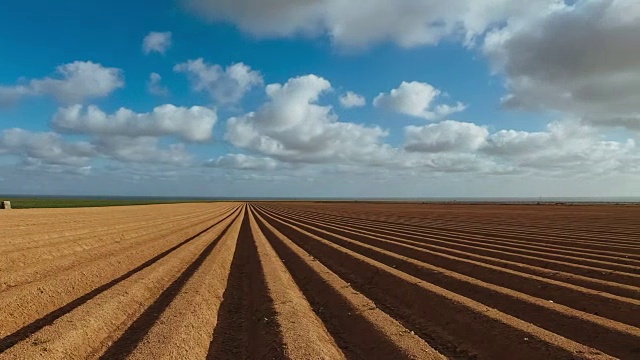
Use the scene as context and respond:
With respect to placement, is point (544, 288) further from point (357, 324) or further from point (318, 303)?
point (318, 303)

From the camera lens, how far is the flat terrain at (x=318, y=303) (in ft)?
20.1

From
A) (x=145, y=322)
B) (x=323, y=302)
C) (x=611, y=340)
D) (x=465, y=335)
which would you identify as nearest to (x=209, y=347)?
(x=145, y=322)

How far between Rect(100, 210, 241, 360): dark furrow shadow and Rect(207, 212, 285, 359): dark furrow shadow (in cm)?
104

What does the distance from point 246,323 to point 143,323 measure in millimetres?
1666

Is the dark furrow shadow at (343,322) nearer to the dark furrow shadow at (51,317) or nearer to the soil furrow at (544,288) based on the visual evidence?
the soil furrow at (544,288)

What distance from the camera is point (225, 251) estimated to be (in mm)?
15672

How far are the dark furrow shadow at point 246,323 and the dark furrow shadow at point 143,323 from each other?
104 centimetres

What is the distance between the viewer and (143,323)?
24.1ft

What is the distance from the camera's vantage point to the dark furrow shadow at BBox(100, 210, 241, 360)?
6.07 m

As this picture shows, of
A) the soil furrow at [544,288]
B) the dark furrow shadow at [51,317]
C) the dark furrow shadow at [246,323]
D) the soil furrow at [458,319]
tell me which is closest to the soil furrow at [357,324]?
the soil furrow at [458,319]

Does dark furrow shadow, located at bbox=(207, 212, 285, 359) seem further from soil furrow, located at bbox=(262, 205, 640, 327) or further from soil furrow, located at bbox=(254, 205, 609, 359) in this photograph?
soil furrow, located at bbox=(262, 205, 640, 327)

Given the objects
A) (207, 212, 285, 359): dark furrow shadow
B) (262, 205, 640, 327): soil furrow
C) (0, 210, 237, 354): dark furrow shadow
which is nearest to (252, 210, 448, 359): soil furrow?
(207, 212, 285, 359): dark furrow shadow

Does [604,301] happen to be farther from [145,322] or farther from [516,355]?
[145,322]

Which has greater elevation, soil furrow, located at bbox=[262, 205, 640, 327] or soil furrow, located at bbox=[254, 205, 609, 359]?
soil furrow, located at bbox=[262, 205, 640, 327]
